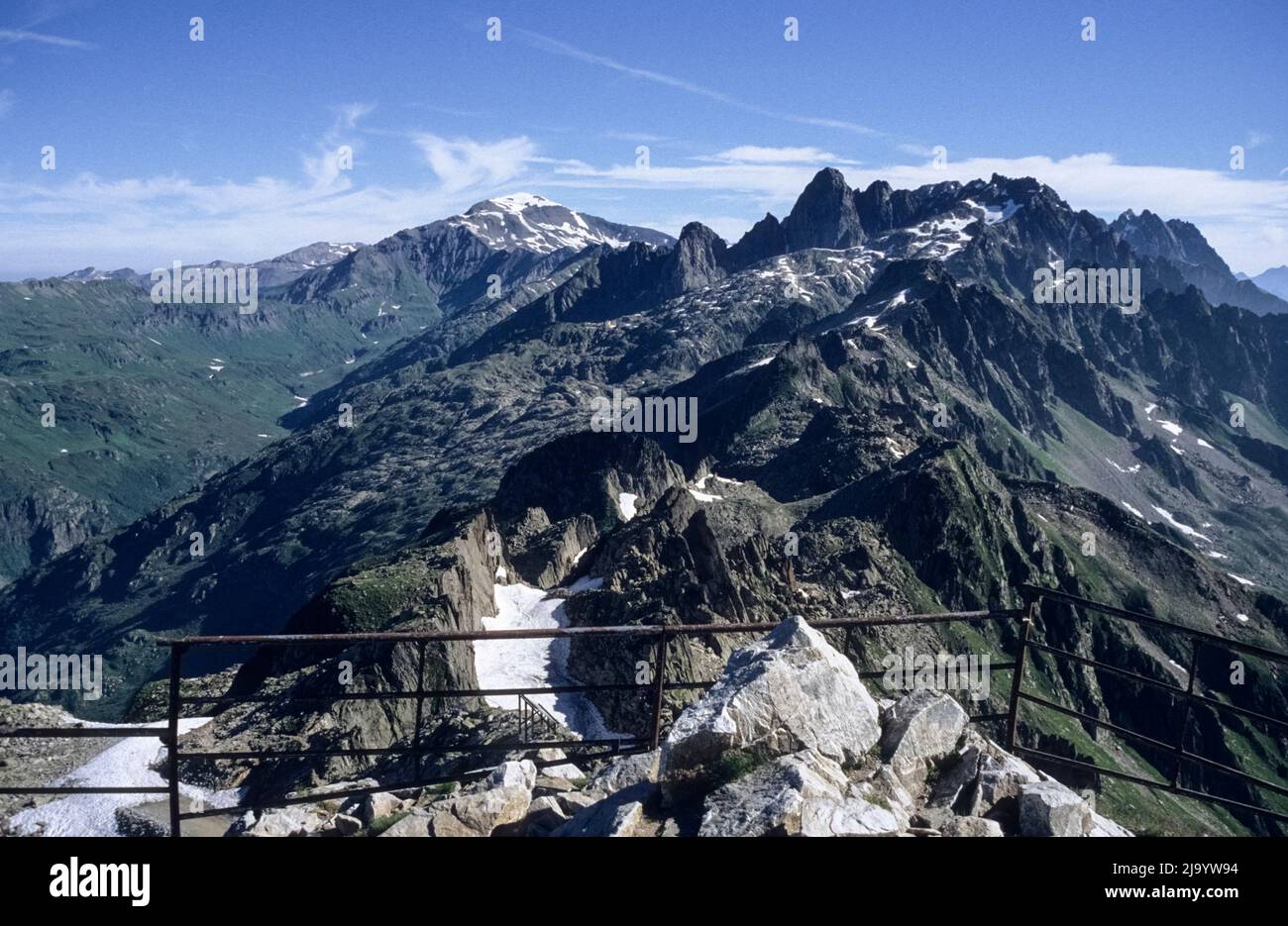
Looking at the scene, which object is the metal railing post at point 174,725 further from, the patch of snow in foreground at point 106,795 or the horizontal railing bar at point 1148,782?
the horizontal railing bar at point 1148,782

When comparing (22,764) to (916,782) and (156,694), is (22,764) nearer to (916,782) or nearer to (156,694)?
(156,694)

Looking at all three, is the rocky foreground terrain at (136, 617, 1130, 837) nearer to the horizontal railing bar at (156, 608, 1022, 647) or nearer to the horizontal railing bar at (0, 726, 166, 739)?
the horizontal railing bar at (156, 608, 1022, 647)

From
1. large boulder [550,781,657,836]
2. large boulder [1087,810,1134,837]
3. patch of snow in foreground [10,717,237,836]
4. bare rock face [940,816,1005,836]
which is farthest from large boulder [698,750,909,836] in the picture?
patch of snow in foreground [10,717,237,836]

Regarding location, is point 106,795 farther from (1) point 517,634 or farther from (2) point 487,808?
(1) point 517,634

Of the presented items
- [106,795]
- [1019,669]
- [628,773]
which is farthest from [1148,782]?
[106,795]

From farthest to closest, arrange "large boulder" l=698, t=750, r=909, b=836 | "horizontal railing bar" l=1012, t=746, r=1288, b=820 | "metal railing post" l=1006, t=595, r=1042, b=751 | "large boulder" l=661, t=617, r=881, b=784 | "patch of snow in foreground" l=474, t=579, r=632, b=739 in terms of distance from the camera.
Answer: "patch of snow in foreground" l=474, t=579, r=632, b=739 < "metal railing post" l=1006, t=595, r=1042, b=751 < "horizontal railing bar" l=1012, t=746, r=1288, b=820 < "large boulder" l=661, t=617, r=881, b=784 < "large boulder" l=698, t=750, r=909, b=836
